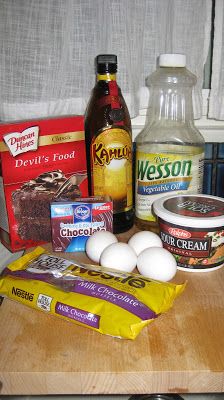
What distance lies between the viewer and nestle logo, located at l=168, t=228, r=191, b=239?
630 millimetres

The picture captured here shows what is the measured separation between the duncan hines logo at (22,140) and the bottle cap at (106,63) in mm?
171

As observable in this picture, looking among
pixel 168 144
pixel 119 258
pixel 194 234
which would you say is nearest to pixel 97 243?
pixel 119 258

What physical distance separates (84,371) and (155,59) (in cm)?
67

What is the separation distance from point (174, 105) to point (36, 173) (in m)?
0.36

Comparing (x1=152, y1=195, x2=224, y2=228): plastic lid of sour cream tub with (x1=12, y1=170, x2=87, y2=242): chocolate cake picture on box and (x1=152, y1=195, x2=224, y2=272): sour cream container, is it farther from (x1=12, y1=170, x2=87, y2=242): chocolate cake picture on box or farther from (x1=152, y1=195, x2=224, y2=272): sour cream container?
(x1=12, y1=170, x2=87, y2=242): chocolate cake picture on box

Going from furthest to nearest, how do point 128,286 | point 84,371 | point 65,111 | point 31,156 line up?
point 65,111 < point 31,156 < point 128,286 < point 84,371

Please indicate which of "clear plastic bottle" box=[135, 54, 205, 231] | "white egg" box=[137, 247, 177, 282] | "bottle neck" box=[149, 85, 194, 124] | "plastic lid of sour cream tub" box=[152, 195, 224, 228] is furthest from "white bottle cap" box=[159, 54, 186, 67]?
"white egg" box=[137, 247, 177, 282]

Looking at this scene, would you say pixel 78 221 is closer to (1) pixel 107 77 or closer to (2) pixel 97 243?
(2) pixel 97 243

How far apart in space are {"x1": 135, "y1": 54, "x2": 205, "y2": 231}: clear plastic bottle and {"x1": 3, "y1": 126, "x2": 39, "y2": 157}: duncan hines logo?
0.69 feet

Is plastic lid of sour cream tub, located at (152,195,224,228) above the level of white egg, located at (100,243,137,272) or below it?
above

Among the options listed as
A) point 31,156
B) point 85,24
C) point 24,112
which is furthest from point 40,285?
point 85,24

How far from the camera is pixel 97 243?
0.66 meters

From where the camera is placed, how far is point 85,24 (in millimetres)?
774

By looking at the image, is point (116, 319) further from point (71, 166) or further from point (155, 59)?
point (155, 59)
